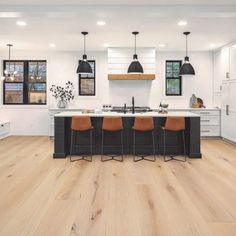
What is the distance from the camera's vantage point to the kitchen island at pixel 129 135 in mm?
5695

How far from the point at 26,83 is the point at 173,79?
4.78 meters

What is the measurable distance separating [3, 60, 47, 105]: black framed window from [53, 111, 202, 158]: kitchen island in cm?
343

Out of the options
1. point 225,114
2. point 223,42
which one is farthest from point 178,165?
point 223,42

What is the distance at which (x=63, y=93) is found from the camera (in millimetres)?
8641

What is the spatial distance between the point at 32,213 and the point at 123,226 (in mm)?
1058

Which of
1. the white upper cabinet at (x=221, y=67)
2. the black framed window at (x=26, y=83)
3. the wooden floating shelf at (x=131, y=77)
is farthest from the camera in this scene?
the black framed window at (x=26, y=83)

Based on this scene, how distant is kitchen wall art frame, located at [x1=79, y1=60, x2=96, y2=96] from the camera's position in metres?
8.73

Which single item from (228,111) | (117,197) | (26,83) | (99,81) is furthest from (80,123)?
(228,111)

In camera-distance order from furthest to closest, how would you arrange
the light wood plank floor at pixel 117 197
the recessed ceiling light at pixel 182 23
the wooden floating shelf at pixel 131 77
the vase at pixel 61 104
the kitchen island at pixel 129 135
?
the vase at pixel 61 104 → the wooden floating shelf at pixel 131 77 → the kitchen island at pixel 129 135 → the recessed ceiling light at pixel 182 23 → the light wood plank floor at pixel 117 197

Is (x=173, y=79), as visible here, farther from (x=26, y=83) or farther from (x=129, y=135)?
(x=26, y=83)

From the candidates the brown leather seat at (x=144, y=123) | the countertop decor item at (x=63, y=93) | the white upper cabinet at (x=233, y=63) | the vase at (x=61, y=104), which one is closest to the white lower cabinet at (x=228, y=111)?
the white upper cabinet at (x=233, y=63)

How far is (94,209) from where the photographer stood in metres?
3.13

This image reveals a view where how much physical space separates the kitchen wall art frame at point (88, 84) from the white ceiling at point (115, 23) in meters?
0.91

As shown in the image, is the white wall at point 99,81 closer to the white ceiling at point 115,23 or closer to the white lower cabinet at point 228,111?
the white ceiling at point 115,23
